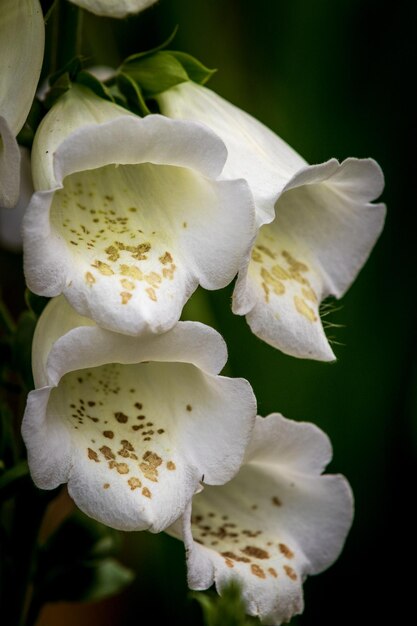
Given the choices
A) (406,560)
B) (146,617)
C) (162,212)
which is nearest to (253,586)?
(162,212)

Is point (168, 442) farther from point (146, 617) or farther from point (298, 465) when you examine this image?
point (146, 617)

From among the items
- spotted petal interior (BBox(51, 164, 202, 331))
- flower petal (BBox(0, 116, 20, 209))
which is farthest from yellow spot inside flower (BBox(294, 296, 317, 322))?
flower petal (BBox(0, 116, 20, 209))

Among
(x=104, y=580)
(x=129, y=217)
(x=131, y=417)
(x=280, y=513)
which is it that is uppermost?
(x=129, y=217)

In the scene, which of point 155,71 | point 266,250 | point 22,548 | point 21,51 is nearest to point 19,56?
point 21,51

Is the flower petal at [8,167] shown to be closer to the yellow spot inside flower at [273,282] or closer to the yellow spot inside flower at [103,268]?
the yellow spot inside flower at [103,268]

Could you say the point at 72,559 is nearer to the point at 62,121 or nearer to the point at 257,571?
the point at 257,571

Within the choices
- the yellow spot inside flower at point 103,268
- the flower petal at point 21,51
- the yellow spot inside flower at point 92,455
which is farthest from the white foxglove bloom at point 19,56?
the yellow spot inside flower at point 92,455
